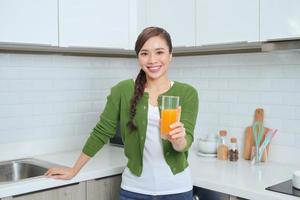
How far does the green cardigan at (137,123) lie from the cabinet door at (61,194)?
232 millimetres

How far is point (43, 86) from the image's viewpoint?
9.27 ft

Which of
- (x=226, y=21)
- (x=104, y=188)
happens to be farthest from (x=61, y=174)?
(x=226, y=21)

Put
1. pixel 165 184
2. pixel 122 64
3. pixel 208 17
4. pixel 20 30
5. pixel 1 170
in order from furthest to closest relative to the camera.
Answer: pixel 122 64
pixel 1 170
pixel 208 17
pixel 20 30
pixel 165 184

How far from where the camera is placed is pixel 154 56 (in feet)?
6.30

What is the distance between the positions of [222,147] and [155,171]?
2.73 ft

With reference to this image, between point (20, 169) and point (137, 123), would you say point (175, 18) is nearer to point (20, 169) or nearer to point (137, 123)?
point (137, 123)

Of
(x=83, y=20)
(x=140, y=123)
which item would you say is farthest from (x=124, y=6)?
(x=140, y=123)

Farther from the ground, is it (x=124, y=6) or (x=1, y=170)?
(x=124, y=6)

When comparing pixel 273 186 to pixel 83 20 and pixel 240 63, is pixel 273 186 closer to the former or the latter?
pixel 240 63

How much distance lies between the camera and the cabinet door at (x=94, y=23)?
243cm

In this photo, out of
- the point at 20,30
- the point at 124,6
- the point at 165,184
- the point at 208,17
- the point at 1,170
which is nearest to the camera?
the point at 165,184

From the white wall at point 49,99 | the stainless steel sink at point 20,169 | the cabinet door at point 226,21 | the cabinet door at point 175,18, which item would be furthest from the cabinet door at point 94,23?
the stainless steel sink at point 20,169

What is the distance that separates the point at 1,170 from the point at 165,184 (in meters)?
1.16

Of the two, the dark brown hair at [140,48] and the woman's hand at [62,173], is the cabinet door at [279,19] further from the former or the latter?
the woman's hand at [62,173]
